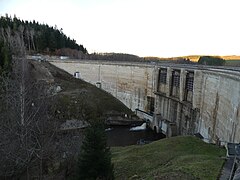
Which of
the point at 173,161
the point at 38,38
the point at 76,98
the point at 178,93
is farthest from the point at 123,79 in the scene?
the point at 38,38

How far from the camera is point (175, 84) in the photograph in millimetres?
42219

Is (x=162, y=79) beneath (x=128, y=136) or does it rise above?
above

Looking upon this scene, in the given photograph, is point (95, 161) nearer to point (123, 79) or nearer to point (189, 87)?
point (189, 87)

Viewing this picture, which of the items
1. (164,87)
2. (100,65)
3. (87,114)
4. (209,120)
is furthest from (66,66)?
(209,120)

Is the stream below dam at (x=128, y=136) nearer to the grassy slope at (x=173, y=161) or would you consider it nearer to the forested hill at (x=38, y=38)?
the grassy slope at (x=173, y=161)

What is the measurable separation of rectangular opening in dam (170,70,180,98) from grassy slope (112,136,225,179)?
1892cm

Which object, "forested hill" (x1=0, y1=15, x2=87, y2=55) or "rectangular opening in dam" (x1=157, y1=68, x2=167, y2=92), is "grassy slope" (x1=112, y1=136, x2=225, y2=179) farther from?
"forested hill" (x1=0, y1=15, x2=87, y2=55)

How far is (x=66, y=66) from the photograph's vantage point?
7762cm

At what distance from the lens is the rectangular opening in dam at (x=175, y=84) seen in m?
41.4

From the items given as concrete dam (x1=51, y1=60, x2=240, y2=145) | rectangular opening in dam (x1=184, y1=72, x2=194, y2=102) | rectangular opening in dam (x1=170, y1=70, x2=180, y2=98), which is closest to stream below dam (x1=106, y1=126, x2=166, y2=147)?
concrete dam (x1=51, y1=60, x2=240, y2=145)

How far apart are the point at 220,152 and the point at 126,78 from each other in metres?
40.5

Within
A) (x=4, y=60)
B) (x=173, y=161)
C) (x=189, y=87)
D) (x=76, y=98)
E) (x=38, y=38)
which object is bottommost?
(x=76, y=98)

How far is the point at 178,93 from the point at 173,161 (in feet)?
80.0

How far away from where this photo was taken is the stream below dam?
137 ft
